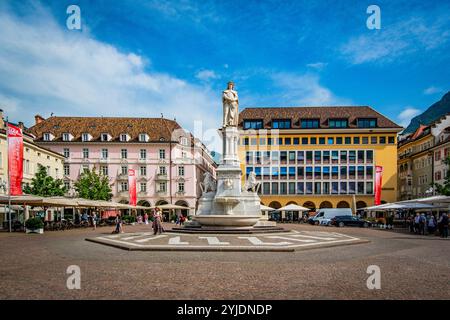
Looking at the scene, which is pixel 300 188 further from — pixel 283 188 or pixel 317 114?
pixel 317 114

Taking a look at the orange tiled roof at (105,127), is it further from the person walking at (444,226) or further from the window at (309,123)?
the person walking at (444,226)

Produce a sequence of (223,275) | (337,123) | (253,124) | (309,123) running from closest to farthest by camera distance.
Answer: (223,275)
(337,123)
(309,123)
(253,124)

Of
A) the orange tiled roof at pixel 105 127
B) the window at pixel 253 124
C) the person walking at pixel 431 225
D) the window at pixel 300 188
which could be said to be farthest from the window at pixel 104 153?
the person walking at pixel 431 225

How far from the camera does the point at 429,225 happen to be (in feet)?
97.2

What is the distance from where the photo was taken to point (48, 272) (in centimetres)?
1091

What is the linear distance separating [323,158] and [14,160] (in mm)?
51812

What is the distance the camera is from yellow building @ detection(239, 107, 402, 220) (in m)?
68.1

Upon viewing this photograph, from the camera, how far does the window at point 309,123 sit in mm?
69812

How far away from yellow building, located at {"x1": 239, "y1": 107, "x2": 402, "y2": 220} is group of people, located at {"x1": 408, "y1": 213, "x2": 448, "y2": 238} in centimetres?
3483

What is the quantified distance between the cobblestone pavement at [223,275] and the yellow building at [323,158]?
5325 centimetres

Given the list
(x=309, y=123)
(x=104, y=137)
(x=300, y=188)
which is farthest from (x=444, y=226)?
(x=104, y=137)

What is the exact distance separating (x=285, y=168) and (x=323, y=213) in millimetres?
19782

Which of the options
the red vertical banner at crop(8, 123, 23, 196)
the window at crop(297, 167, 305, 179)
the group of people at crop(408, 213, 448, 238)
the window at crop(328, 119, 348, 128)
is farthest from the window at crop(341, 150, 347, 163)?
the red vertical banner at crop(8, 123, 23, 196)

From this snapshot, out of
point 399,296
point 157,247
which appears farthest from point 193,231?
point 399,296
